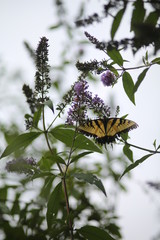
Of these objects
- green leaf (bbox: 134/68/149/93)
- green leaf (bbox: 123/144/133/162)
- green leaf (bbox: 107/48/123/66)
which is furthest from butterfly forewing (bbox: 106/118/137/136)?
green leaf (bbox: 134/68/149/93)

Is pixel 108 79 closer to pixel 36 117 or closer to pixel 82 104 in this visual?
pixel 82 104

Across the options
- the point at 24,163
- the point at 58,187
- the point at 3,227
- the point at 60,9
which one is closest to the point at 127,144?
the point at 58,187

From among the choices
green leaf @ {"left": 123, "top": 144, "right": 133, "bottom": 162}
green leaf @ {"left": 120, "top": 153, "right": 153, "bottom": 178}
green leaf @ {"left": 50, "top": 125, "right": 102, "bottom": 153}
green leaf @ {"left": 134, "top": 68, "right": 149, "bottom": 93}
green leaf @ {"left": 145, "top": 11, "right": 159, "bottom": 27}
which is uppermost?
green leaf @ {"left": 145, "top": 11, "right": 159, "bottom": 27}

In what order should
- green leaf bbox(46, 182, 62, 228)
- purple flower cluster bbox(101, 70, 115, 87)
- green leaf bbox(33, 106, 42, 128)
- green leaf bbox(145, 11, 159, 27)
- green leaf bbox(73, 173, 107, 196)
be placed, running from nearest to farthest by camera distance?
green leaf bbox(145, 11, 159, 27) → green leaf bbox(73, 173, 107, 196) → green leaf bbox(46, 182, 62, 228) → green leaf bbox(33, 106, 42, 128) → purple flower cluster bbox(101, 70, 115, 87)

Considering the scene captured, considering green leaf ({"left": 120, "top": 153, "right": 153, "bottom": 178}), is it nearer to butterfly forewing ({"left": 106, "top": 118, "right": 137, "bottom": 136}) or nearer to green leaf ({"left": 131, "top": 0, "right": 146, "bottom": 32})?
butterfly forewing ({"left": 106, "top": 118, "right": 137, "bottom": 136})

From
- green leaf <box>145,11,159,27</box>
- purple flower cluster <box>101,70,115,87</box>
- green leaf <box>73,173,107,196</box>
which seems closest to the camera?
green leaf <box>145,11,159,27</box>

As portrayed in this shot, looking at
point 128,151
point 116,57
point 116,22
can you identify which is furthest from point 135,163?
point 116,22
